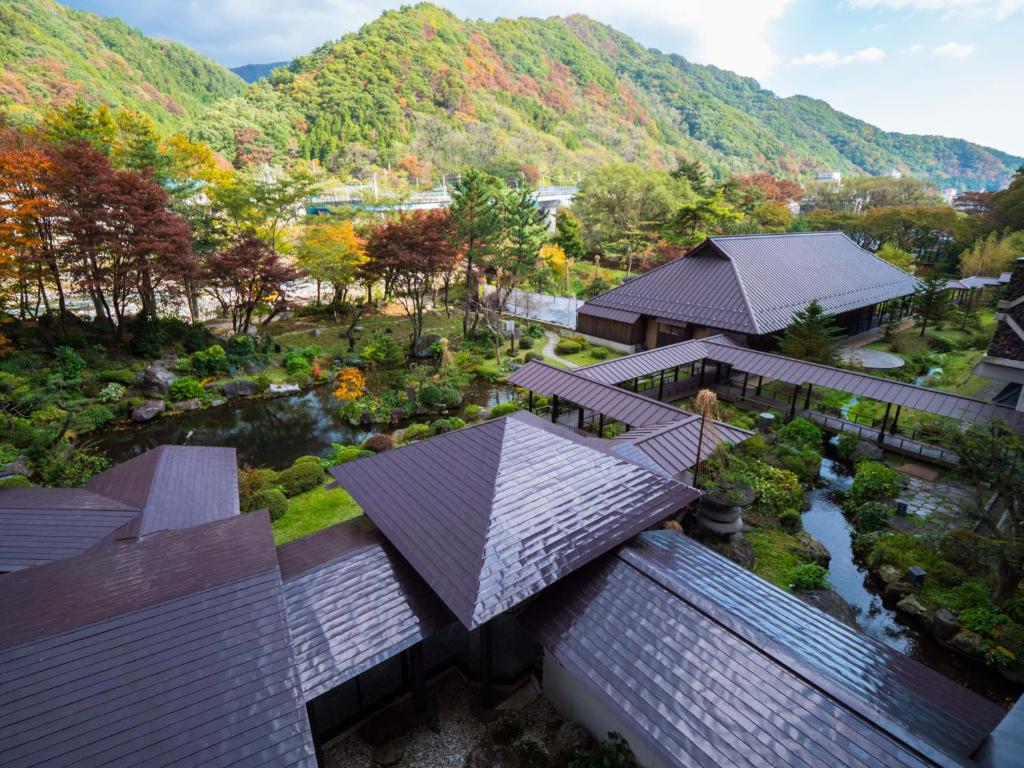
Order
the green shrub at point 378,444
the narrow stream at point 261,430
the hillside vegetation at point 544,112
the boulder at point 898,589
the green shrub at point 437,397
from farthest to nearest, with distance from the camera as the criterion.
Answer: the hillside vegetation at point 544,112 < the green shrub at point 437,397 < the narrow stream at point 261,430 < the green shrub at point 378,444 < the boulder at point 898,589

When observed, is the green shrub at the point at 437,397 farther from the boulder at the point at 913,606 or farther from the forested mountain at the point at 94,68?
the forested mountain at the point at 94,68

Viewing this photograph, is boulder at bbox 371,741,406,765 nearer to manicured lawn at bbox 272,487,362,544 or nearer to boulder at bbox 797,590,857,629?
manicured lawn at bbox 272,487,362,544

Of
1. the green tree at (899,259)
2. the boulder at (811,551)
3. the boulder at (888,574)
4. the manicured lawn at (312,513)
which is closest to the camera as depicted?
the boulder at (888,574)

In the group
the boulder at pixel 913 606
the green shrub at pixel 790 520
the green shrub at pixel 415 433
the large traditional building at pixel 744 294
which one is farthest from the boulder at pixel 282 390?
the boulder at pixel 913 606

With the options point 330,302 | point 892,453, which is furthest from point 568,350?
point 330,302

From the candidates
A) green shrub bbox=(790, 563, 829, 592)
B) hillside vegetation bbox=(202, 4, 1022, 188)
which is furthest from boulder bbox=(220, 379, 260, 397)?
hillside vegetation bbox=(202, 4, 1022, 188)

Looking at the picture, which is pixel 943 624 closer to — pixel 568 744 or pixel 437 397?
pixel 568 744

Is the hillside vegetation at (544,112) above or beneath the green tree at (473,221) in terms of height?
above

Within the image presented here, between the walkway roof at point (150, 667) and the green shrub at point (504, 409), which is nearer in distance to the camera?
the walkway roof at point (150, 667)
